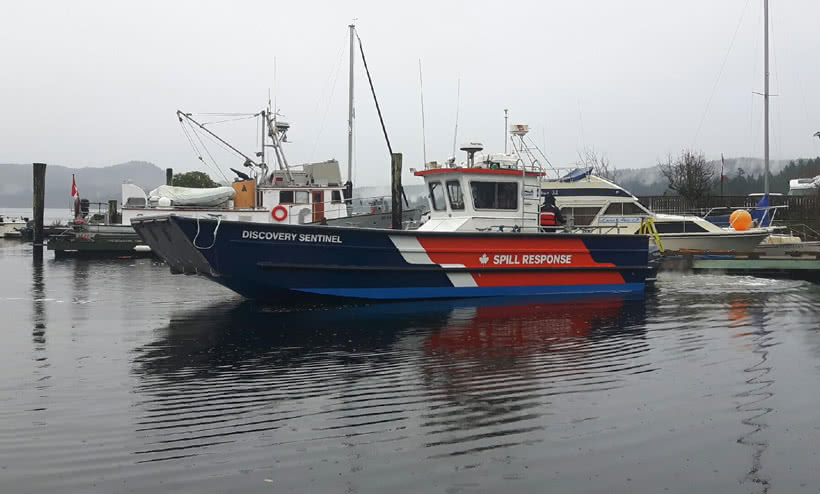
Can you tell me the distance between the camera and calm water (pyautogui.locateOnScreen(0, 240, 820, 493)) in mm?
4355

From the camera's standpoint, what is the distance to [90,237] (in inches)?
995

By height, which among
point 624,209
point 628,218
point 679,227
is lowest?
point 679,227

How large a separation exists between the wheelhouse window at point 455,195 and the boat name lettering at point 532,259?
3.73 feet

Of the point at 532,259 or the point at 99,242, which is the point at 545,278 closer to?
the point at 532,259

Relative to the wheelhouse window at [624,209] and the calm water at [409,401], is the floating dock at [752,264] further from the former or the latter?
the calm water at [409,401]

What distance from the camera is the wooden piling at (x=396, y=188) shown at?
71.6 ft

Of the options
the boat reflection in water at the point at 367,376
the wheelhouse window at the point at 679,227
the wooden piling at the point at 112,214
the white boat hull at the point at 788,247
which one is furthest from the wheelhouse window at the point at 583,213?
the wooden piling at the point at 112,214

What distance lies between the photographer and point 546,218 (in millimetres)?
Answer: 13578

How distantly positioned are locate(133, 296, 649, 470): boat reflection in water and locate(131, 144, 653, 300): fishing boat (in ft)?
2.04

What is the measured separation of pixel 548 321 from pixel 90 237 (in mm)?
19305

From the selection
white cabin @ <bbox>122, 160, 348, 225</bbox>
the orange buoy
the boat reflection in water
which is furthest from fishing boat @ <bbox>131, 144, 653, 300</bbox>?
white cabin @ <bbox>122, 160, 348, 225</bbox>

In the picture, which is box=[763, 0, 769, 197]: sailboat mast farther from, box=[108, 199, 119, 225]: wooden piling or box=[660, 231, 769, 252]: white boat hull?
box=[108, 199, 119, 225]: wooden piling

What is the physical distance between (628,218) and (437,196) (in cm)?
1066

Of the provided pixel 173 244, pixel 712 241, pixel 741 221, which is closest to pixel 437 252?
pixel 173 244
